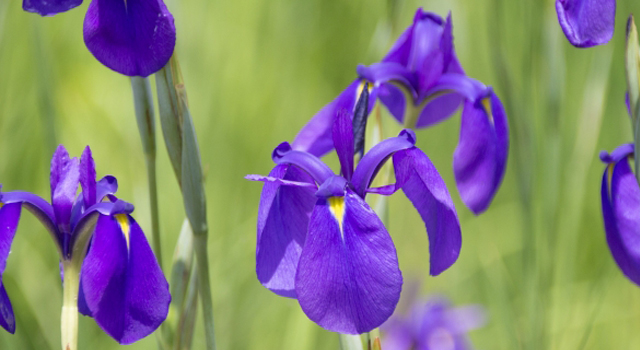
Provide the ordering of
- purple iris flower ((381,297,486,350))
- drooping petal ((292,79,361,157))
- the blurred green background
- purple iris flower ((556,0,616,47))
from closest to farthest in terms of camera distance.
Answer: purple iris flower ((556,0,616,47))
drooping petal ((292,79,361,157))
the blurred green background
purple iris flower ((381,297,486,350))

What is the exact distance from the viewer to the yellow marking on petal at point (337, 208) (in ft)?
2.09

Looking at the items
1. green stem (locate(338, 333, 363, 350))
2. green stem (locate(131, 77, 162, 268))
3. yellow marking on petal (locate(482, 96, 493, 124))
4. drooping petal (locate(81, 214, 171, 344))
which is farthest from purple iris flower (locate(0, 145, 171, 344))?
yellow marking on petal (locate(482, 96, 493, 124))

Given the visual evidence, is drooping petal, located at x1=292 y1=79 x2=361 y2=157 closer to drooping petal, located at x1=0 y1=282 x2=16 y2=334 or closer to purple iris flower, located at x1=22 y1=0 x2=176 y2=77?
purple iris flower, located at x1=22 y1=0 x2=176 y2=77

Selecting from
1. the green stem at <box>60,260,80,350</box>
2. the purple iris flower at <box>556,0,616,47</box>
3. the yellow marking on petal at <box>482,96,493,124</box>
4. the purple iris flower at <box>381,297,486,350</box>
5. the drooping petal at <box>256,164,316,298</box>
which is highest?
the purple iris flower at <box>556,0,616,47</box>

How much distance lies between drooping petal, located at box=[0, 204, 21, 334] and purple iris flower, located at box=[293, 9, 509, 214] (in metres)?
0.37

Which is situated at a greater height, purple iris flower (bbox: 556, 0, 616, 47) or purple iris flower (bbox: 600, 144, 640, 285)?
purple iris flower (bbox: 556, 0, 616, 47)

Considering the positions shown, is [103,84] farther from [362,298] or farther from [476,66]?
[362,298]

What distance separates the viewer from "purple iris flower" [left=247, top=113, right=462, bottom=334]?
60 cm

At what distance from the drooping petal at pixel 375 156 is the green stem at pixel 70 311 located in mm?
329

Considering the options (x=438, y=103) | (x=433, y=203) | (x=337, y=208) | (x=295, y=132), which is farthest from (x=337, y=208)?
(x=295, y=132)

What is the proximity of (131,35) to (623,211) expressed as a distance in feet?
2.02

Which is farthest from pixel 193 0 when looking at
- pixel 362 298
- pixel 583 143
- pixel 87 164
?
pixel 362 298

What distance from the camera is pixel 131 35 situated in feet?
2.23

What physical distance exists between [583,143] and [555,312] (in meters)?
0.44
